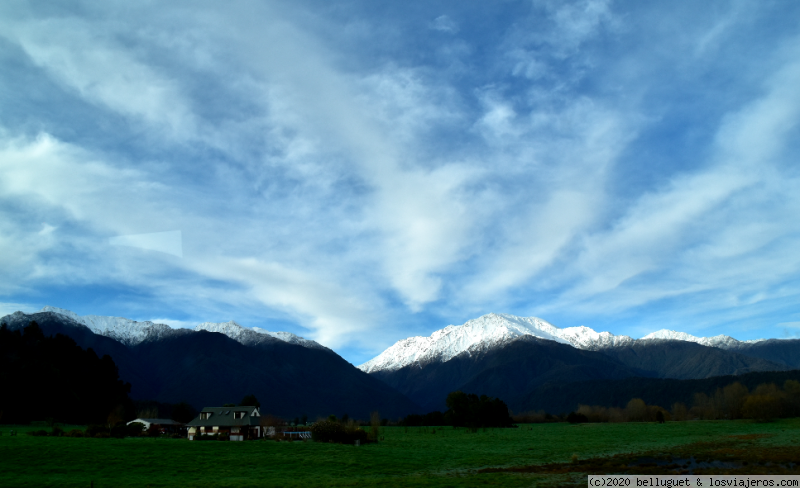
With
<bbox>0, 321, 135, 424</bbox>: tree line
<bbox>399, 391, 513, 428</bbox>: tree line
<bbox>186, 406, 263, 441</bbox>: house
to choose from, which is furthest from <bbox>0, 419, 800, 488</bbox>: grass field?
<bbox>399, 391, 513, 428</bbox>: tree line

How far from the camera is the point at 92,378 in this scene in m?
113

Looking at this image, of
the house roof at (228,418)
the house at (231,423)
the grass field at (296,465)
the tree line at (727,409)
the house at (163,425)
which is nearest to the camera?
the grass field at (296,465)

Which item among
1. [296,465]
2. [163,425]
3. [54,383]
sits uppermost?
[54,383]

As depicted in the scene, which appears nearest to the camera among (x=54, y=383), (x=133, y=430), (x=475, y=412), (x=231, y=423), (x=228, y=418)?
(x=133, y=430)

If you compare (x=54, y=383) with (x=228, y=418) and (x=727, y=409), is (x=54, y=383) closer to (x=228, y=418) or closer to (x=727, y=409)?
(x=228, y=418)

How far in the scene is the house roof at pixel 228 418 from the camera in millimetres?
88125

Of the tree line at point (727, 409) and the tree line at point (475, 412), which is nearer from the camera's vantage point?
the tree line at point (727, 409)

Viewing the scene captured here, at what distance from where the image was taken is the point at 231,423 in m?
88.1

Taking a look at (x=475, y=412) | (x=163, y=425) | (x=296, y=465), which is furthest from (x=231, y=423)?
(x=475, y=412)

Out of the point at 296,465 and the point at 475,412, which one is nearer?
the point at 296,465

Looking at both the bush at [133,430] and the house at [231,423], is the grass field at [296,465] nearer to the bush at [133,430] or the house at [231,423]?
the bush at [133,430]

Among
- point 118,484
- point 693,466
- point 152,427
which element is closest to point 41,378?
point 152,427

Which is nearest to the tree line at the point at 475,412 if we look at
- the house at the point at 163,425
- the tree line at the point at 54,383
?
the house at the point at 163,425

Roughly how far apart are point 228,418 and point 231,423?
6.64 feet
